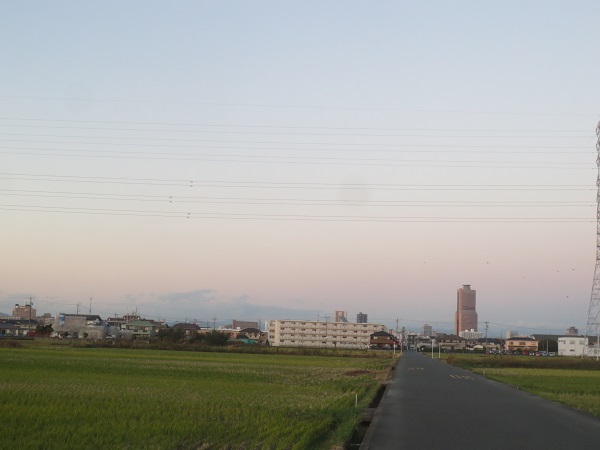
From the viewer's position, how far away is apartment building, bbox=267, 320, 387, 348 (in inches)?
7362

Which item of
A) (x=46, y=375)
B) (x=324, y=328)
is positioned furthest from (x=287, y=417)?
(x=324, y=328)

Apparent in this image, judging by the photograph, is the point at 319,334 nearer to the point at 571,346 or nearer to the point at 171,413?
the point at 571,346

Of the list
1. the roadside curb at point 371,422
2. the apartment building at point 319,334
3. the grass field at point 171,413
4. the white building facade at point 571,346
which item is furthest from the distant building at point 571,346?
the roadside curb at point 371,422

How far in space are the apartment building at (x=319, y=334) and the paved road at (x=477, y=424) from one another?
517 ft

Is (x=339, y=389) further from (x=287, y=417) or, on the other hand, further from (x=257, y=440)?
(x=257, y=440)

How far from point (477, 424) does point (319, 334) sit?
560 ft

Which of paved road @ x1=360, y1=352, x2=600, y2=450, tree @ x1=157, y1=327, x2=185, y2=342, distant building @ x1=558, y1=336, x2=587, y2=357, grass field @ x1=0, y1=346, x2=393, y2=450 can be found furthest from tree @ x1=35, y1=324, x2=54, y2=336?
paved road @ x1=360, y1=352, x2=600, y2=450

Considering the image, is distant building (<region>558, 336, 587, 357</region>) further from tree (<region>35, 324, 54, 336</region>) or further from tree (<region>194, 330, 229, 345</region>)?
tree (<region>35, 324, 54, 336</region>)

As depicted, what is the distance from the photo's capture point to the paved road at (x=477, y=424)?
16.0 meters

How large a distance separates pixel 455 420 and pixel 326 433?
502 cm

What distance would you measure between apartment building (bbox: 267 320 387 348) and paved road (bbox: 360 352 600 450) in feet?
517

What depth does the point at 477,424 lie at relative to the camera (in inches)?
790

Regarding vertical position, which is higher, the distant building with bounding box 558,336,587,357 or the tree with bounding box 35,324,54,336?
the distant building with bounding box 558,336,587,357

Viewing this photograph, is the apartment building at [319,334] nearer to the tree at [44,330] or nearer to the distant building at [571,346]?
the distant building at [571,346]
